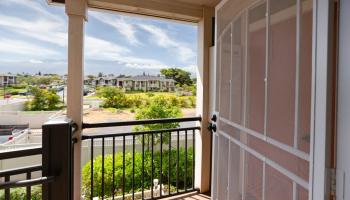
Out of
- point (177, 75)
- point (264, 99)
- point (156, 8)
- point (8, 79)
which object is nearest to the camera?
point (264, 99)

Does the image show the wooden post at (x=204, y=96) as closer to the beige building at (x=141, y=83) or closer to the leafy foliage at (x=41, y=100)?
the beige building at (x=141, y=83)

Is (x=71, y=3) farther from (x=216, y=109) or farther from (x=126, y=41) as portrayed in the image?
(x=126, y=41)

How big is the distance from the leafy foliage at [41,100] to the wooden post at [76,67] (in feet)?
2.53

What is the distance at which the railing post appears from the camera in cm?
122

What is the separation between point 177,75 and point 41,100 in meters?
2.43

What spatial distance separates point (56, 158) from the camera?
1.22 meters

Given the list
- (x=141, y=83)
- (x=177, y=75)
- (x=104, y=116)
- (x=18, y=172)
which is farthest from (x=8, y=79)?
(x=177, y=75)

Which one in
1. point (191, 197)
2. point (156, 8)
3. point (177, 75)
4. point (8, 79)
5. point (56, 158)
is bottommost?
point (191, 197)

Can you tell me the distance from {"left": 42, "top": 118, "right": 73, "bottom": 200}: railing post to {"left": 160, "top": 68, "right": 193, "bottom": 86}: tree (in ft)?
9.02

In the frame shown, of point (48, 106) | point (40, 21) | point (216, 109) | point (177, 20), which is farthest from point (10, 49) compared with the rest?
point (216, 109)

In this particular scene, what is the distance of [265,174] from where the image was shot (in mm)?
1159

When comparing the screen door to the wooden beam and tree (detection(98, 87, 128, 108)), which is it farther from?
tree (detection(98, 87, 128, 108))

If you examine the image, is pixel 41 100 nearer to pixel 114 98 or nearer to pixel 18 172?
pixel 114 98

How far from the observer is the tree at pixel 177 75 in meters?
3.99
